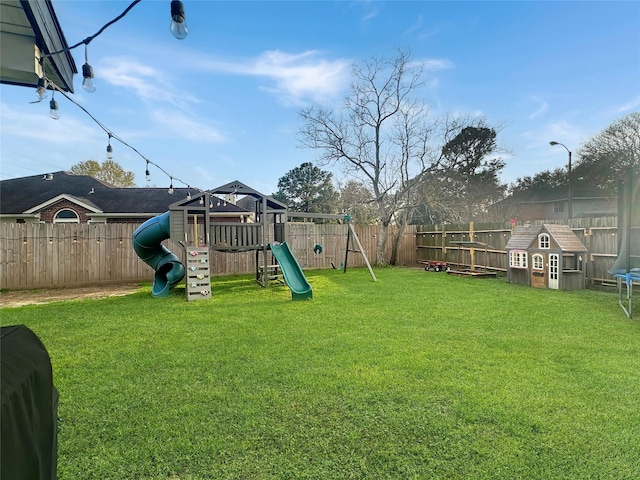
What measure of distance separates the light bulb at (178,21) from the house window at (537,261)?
8560 mm

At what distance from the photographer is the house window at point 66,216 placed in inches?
515

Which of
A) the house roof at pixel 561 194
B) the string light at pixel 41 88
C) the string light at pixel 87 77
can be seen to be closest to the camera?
the string light at pixel 41 88

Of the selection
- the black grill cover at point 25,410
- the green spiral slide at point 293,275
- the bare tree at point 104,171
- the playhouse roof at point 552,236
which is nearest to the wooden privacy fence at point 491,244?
the playhouse roof at point 552,236

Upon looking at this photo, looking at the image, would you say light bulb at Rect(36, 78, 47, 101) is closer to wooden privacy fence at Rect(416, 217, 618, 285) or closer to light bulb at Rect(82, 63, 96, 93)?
light bulb at Rect(82, 63, 96, 93)

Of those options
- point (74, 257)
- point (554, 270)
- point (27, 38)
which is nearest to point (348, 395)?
point (27, 38)

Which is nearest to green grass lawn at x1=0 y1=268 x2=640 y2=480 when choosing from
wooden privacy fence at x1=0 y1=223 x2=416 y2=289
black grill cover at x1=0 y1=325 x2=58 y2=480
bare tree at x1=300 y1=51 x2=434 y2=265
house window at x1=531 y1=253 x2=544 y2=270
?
black grill cover at x1=0 y1=325 x2=58 y2=480

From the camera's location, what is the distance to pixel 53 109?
380 centimetres

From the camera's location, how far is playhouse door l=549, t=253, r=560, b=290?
775 cm

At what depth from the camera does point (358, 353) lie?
3.61 m

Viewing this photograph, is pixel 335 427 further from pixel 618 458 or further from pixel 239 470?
pixel 618 458

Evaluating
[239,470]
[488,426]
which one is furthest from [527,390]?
[239,470]

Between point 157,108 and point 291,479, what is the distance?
8898mm

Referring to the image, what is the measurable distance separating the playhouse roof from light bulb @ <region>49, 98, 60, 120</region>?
9.36 metres

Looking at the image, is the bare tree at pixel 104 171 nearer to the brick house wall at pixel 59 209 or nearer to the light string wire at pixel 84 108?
the brick house wall at pixel 59 209
